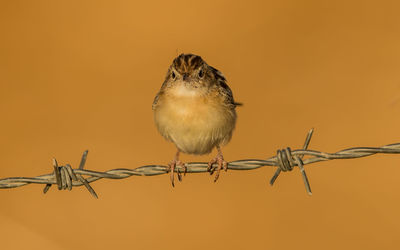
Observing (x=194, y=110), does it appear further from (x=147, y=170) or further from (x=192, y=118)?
(x=147, y=170)

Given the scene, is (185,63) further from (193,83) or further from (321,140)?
(321,140)

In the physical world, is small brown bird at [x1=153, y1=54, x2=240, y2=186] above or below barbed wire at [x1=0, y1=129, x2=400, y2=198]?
above

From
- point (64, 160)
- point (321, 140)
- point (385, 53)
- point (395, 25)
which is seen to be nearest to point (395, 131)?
point (321, 140)

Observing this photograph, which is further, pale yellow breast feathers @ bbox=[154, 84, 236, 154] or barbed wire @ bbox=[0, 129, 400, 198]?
pale yellow breast feathers @ bbox=[154, 84, 236, 154]

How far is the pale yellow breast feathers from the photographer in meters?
5.48

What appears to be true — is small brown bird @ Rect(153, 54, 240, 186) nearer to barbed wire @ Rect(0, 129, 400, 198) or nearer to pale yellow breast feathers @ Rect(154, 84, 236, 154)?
pale yellow breast feathers @ Rect(154, 84, 236, 154)

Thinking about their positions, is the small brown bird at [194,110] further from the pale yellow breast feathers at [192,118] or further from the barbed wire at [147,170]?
the barbed wire at [147,170]

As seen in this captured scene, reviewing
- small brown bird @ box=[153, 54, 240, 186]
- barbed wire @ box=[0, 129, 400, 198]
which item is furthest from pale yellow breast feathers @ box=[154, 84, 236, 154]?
barbed wire @ box=[0, 129, 400, 198]

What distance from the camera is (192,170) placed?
427 centimetres

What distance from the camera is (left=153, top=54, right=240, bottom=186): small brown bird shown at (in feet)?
18.0

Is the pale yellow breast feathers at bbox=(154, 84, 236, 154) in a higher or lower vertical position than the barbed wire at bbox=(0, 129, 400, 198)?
higher

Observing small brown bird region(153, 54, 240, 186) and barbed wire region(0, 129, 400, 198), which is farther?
small brown bird region(153, 54, 240, 186)

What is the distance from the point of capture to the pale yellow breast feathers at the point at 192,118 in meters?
5.48

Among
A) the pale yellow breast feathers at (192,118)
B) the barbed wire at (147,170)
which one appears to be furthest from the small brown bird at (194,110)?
the barbed wire at (147,170)
